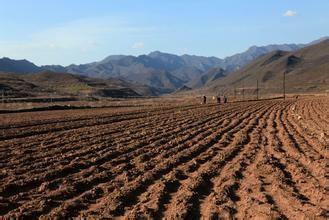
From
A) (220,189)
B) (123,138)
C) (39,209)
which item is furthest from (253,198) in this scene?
(123,138)

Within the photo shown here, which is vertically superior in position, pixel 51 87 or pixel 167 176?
pixel 167 176

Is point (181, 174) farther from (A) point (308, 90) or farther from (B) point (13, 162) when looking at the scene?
(A) point (308, 90)

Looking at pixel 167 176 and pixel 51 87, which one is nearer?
pixel 167 176

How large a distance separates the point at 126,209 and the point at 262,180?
12.8 ft

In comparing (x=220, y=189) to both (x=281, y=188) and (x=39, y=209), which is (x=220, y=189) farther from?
(x=39, y=209)

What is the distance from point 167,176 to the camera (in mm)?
12531

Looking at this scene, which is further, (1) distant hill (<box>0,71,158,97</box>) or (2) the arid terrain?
(1) distant hill (<box>0,71,158,97</box>)

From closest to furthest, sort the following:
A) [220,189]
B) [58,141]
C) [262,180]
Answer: [220,189]
[262,180]
[58,141]

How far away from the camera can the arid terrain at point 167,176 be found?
30.8ft

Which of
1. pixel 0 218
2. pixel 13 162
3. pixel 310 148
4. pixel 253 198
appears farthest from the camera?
pixel 310 148

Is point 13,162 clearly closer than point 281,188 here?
No

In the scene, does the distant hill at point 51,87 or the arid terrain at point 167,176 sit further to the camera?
the distant hill at point 51,87

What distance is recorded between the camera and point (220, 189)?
36.2 ft

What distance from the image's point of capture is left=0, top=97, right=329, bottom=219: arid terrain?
939cm
